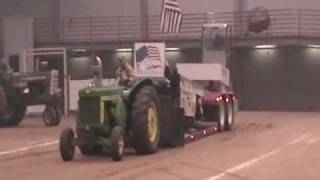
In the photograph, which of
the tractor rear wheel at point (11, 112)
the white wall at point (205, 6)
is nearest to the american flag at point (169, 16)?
the tractor rear wheel at point (11, 112)

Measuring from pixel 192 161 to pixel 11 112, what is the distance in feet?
39.5

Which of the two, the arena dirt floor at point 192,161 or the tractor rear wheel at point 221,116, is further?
the tractor rear wheel at point 221,116

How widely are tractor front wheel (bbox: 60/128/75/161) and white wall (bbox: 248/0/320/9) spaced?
24795 mm

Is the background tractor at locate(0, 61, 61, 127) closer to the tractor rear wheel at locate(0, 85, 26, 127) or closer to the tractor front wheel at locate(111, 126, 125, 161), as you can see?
the tractor rear wheel at locate(0, 85, 26, 127)

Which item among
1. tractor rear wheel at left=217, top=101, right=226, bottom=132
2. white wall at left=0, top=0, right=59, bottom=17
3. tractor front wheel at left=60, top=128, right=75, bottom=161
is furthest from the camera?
white wall at left=0, top=0, right=59, bottom=17

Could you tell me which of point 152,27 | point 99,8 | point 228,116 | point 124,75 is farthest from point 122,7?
point 124,75

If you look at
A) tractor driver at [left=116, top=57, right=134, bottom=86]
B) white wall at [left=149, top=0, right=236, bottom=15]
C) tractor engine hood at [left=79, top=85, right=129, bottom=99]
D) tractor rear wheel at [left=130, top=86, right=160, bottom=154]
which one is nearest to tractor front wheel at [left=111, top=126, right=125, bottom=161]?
tractor rear wheel at [left=130, top=86, right=160, bottom=154]

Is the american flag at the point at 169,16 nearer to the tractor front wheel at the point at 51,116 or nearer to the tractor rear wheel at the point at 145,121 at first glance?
the tractor front wheel at the point at 51,116

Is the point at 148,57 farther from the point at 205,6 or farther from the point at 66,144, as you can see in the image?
the point at 205,6

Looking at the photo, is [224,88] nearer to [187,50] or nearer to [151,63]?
[151,63]

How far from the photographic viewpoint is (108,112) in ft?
48.3

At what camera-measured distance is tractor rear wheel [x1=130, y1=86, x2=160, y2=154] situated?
14.6 meters

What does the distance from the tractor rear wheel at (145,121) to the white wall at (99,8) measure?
2508 centimetres

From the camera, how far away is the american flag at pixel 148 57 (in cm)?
2048
